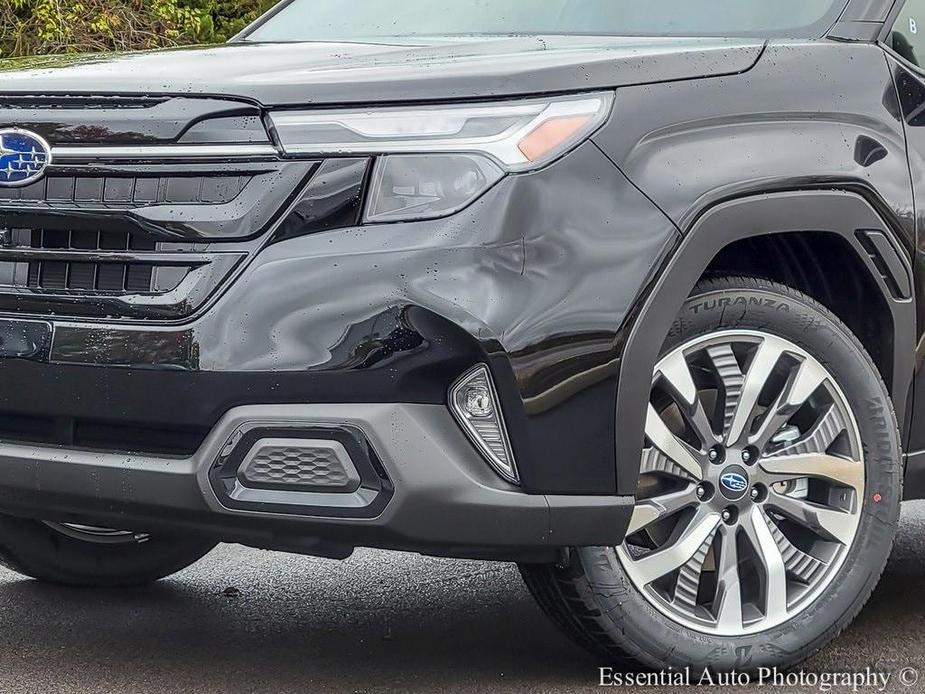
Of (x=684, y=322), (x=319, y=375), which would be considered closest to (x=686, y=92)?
(x=684, y=322)

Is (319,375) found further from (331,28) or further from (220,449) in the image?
(331,28)

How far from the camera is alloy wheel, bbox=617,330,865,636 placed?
2.97m

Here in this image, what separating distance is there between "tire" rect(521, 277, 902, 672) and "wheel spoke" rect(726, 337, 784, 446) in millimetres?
13

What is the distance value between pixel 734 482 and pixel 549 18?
1.39 meters

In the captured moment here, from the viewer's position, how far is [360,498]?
267 centimetres

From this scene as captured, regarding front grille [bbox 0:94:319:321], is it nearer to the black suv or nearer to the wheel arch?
the black suv

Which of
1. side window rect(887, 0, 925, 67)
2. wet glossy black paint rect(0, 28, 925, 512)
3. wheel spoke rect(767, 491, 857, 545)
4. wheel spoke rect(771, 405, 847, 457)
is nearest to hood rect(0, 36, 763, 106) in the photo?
wet glossy black paint rect(0, 28, 925, 512)

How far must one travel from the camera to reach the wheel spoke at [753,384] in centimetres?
301

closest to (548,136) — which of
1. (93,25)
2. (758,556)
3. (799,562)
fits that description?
(758,556)

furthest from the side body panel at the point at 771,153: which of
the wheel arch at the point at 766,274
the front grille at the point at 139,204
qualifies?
the front grille at the point at 139,204

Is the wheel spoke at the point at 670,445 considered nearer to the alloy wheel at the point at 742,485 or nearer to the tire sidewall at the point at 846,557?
the alloy wheel at the point at 742,485

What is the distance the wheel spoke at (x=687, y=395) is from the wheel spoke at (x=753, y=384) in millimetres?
48

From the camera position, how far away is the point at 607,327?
2709 mm

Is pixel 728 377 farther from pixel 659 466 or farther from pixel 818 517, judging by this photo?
pixel 818 517
